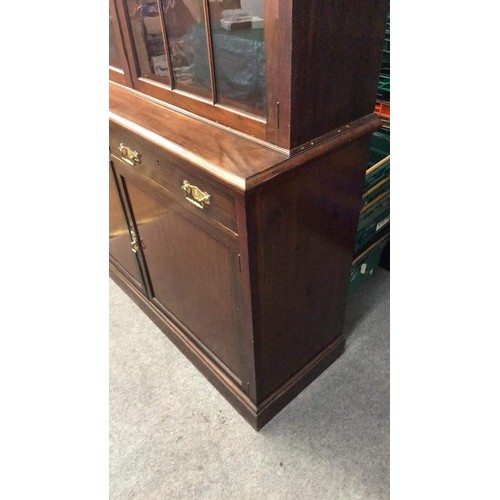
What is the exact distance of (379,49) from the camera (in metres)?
0.92

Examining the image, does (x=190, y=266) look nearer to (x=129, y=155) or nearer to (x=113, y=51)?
(x=129, y=155)

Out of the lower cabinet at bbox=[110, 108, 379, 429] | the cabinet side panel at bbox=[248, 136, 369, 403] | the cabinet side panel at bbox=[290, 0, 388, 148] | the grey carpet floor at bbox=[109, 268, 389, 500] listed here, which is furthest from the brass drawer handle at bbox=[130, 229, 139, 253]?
the cabinet side panel at bbox=[290, 0, 388, 148]

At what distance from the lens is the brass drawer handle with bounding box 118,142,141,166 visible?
1.16 meters

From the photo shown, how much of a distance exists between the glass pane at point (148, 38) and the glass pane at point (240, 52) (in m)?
0.23

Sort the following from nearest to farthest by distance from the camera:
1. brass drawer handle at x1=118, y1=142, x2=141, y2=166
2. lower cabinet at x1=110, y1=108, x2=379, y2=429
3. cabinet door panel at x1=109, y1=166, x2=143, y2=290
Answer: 1. lower cabinet at x1=110, y1=108, x2=379, y2=429
2. brass drawer handle at x1=118, y1=142, x2=141, y2=166
3. cabinet door panel at x1=109, y1=166, x2=143, y2=290

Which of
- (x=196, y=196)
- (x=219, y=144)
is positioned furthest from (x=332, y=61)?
(x=196, y=196)

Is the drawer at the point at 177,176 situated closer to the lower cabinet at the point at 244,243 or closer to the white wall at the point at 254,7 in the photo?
the lower cabinet at the point at 244,243

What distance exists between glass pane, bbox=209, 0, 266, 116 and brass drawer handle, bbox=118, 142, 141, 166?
1.13ft

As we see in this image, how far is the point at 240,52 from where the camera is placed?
862mm

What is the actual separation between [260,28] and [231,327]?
0.77 m

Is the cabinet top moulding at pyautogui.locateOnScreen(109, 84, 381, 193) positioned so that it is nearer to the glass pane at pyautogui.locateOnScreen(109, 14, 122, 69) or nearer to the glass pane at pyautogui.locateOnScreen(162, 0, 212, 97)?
the glass pane at pyautogui.locateOnScreen(162, 0, 212, 97)

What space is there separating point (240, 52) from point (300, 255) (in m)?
0.51

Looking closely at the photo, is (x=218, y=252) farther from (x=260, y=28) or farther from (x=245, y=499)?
(x=245, y=499)

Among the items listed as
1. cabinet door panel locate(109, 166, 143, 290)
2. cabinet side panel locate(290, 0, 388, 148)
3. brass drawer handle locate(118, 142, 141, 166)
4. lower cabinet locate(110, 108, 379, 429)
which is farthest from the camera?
cabinet door panel locate(109, 166, 143, 290)
